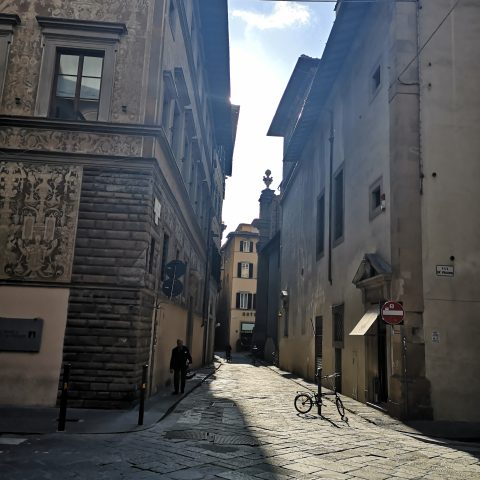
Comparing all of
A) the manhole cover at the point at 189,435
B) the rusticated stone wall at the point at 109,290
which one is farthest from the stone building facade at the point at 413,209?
the rusticated stone wall at the point at 109,290

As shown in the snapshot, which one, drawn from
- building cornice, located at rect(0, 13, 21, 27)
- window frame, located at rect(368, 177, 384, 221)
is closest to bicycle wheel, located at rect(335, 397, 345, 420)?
window frame, located at rect(368, 177, 384, 221)

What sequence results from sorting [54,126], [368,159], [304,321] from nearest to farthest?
[54,126] < [368,159] < [304,321]

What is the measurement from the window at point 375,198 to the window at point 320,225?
Answer: 258 inches

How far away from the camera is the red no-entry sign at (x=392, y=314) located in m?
10.8

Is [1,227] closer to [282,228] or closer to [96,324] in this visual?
[96,324]

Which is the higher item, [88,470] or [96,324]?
[96,324]

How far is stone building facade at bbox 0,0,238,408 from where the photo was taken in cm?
1109

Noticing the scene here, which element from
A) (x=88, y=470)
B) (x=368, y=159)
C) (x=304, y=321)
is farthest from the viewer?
(x=304, y=321)

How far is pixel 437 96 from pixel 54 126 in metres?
8.76

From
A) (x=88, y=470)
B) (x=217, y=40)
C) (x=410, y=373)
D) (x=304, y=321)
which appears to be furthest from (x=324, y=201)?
(x=88, y=470)

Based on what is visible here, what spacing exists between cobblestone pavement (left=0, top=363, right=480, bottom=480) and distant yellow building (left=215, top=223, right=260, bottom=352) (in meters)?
48.6

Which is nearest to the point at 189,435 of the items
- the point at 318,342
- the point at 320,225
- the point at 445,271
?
the point at 445,271

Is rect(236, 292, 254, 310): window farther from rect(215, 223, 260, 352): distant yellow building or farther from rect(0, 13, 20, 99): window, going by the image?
rect(0, 13, 20, 99): window

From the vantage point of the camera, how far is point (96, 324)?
11.2 meters
